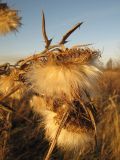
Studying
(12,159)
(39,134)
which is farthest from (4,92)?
(39,134)

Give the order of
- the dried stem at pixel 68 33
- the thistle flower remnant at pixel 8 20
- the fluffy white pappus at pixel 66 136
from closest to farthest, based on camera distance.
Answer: the dried stem at pixel 68 33
the fluffy white pappus at pixel 66 136
the thistle flower remnant at pixel 8 20

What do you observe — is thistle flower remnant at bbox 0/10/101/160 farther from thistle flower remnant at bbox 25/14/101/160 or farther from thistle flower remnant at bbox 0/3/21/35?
thistle flower remnant at bbox 0/3/21/35

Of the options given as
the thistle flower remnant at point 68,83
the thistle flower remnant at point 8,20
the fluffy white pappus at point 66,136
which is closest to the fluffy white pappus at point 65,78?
the thistle flower remnant at point 68,83

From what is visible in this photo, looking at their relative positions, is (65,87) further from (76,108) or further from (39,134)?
(39,134)

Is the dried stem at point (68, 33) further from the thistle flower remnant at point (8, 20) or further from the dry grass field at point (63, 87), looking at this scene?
the thistle flower remnant at point (8, 20)

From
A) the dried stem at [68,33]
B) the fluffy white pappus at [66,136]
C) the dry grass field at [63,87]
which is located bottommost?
the fluffy white pappus at [66,136]

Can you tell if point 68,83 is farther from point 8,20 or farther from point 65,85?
point 8,20

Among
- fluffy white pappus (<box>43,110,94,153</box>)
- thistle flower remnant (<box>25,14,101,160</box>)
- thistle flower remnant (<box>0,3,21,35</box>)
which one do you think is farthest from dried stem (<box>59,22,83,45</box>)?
thistle flower remnant (<box>0,3,21,35</box>)
